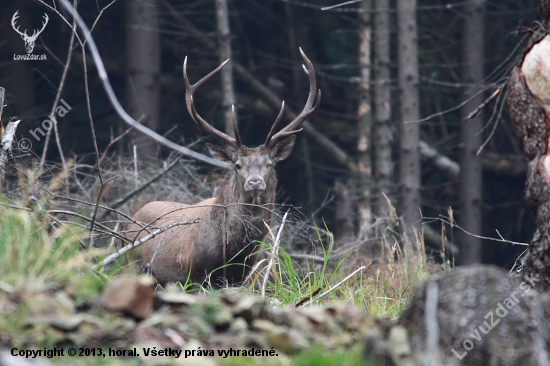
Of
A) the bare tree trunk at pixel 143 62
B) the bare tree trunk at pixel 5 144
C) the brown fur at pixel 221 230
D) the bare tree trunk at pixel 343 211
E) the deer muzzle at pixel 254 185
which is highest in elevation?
the bare tree trunk at pixel 143 62

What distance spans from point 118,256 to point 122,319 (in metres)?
1.62

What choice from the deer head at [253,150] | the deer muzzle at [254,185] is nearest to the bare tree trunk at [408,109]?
the deer head at [253,150]

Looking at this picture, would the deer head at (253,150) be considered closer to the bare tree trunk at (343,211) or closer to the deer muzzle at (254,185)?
the deer muzzle at (254,185)

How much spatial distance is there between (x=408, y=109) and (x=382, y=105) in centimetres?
43

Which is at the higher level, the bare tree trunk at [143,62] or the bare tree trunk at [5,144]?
the bare tree trunk at [143,62]

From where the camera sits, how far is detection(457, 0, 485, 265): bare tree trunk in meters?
13.0

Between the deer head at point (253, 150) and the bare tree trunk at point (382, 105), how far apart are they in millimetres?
4292

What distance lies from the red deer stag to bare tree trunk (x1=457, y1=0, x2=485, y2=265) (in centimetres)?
562

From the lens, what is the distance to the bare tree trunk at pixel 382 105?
40.2 ft

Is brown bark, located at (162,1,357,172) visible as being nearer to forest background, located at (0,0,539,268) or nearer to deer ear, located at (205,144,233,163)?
forest background, located at (0,0,539,268)

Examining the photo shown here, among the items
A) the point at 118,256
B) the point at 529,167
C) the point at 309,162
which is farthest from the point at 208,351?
the point at 309,162

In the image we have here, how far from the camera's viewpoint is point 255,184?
7.35 m

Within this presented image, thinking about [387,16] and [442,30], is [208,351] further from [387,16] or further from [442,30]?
[442,30]

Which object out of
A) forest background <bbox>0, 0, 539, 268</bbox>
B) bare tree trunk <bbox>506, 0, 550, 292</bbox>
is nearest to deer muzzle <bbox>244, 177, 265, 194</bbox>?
bare tree trunk <bbox>506, 0, 550, 292</bbox>
